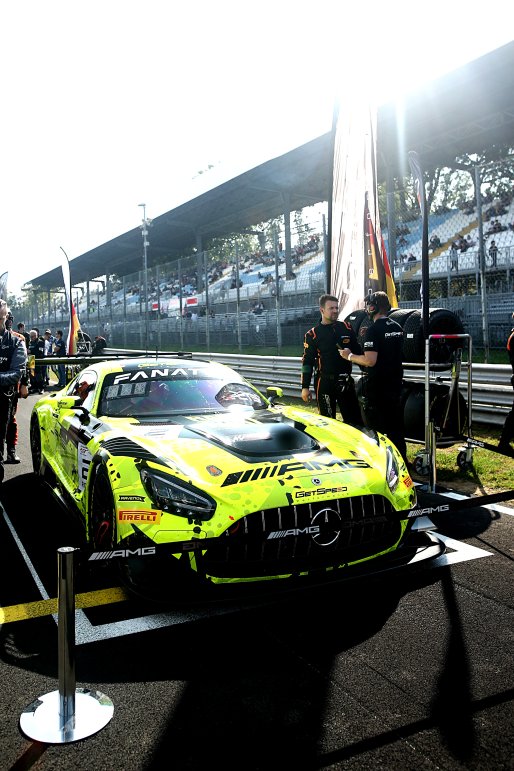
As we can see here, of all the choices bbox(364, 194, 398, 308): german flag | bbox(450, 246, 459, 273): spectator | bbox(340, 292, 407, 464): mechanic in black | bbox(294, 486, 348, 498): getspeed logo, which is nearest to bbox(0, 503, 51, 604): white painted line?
bbox(294, 486, 348, 498): getspeed logo

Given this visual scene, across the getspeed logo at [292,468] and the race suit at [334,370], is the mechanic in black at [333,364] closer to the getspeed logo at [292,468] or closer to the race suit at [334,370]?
the race suit at [334,370]

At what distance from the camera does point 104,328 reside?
33094mm

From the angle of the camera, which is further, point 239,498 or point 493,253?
point 493,253

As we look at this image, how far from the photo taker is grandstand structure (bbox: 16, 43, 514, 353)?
→ 571 inches

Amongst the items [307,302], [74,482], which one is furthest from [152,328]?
[74,482]

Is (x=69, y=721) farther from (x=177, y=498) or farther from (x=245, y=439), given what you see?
(x=245, y=439)

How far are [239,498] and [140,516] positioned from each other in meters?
0.51

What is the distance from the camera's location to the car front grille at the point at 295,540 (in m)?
3.09

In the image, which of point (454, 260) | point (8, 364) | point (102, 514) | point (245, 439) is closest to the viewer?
point (102, 514)

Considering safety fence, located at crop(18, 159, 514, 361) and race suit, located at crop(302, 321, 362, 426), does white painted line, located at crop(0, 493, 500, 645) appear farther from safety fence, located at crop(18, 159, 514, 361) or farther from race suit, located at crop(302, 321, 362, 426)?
safety fence, located at crop(18, 159, 514, 361)

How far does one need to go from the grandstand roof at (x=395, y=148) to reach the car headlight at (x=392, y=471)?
6838mm

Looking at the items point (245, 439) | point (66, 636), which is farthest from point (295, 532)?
point (66, 636)

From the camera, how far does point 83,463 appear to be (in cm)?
425

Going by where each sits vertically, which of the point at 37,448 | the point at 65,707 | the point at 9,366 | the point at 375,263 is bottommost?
the point at 65,707
